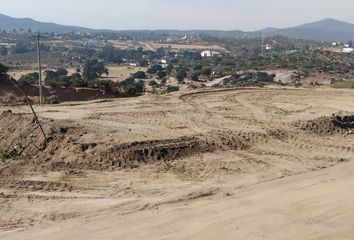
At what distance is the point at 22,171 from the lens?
561 inches

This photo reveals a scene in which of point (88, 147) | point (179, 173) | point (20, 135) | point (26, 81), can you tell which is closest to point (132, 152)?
point (88, 147)

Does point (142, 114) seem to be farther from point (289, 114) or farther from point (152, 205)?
point (152, 205)

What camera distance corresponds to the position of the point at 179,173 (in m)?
14.1

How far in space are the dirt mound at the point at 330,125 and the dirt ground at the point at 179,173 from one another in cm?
4

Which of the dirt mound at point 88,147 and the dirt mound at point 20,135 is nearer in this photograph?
the dirt mound at point 88,147

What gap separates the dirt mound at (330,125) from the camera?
62.2ft

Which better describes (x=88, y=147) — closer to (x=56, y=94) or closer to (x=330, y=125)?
(x=330, y=125)

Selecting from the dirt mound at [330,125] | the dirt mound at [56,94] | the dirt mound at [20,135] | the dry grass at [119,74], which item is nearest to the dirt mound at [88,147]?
the dirt mound at [20,135]

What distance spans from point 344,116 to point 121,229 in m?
12.5

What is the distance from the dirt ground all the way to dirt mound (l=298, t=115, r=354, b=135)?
4 centimetres

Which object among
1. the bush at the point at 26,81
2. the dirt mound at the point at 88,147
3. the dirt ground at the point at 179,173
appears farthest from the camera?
the bush at the point at 26,81

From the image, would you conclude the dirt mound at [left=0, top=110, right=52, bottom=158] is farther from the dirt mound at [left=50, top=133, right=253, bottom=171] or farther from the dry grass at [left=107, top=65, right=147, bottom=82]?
the dry grass at [left=107, top=65, right=147, bottom=82]

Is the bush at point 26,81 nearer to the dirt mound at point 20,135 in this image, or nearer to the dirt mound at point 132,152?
the dirt mound at point 20,135

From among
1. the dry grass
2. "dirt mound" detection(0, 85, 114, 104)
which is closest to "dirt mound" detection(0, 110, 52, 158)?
"dirt mound" detection(0, 85, 114, 104)
